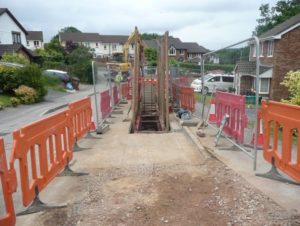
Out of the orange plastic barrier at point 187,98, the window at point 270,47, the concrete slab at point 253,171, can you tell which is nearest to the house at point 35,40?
the window at point 270,47

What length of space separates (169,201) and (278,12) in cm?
5482

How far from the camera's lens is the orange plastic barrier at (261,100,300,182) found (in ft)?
14.9

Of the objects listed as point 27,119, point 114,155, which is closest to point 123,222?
point 114,155

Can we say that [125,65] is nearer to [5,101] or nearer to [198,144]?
[5,101]

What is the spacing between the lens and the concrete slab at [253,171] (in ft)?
14.9

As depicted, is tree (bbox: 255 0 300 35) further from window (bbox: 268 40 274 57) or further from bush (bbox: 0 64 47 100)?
bush (bbox: 0 64 47 100)

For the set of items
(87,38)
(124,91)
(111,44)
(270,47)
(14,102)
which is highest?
(87,38)

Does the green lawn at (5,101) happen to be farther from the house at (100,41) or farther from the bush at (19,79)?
the house at (100,41)

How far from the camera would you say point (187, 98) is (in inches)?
509

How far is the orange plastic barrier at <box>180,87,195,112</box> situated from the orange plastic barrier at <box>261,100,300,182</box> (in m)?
6.70

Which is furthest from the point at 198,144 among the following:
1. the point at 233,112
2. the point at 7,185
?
the point at 7,185

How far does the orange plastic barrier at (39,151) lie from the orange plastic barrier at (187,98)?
22.7 ft

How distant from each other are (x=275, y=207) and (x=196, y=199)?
3.24 ft

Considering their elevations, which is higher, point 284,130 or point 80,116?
point 284,130
